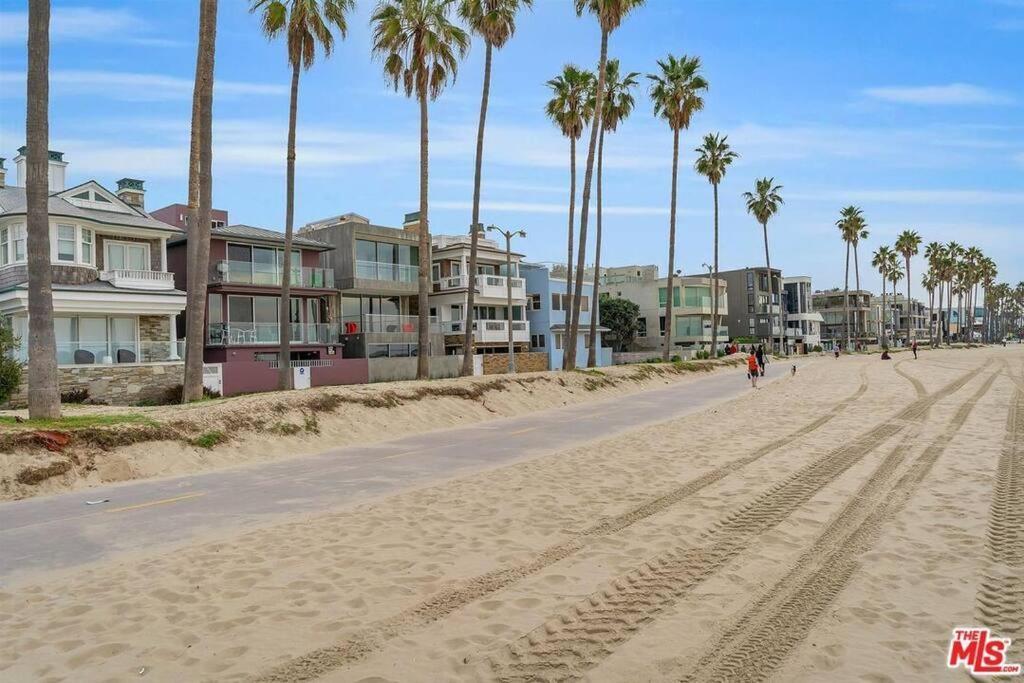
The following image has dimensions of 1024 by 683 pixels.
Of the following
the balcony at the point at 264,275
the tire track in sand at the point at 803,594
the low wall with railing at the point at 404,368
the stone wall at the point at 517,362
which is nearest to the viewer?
the tire track in sand at the point at 803,594

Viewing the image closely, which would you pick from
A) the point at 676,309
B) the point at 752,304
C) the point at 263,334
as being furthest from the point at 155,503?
the point at 752,304

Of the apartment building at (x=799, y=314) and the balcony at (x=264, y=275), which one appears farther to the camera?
the apartment building at (x=799, y=314)

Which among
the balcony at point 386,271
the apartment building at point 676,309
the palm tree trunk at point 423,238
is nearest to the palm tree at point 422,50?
the palm tree trunk at point 423,238

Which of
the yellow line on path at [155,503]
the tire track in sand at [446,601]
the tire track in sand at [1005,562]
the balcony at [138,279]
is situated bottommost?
the yellow line on path at [155,503]

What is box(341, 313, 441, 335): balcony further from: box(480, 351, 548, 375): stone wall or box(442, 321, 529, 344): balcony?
box(480, 351, 548, 375): stone wall

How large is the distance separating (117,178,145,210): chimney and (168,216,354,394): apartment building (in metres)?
4.63

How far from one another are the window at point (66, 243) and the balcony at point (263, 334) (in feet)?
20.8

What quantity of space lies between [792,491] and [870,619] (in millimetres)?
4544

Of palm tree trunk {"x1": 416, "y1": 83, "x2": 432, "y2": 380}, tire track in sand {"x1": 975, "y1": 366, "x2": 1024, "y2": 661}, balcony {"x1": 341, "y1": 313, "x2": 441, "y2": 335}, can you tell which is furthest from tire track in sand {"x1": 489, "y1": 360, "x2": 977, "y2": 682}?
balcony {"x1": 341, "y1": 313, "x2": 441, "y2": 335}

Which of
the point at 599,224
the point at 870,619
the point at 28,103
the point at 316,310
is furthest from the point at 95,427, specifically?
the point at 599,224

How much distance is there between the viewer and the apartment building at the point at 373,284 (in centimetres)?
3994

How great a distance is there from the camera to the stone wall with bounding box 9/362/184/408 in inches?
953

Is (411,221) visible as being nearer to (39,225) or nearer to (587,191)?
(587,191)

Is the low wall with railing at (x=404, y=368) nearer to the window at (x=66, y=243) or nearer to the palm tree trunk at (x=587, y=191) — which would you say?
the palm tree trunk at (x=587, y=191)
